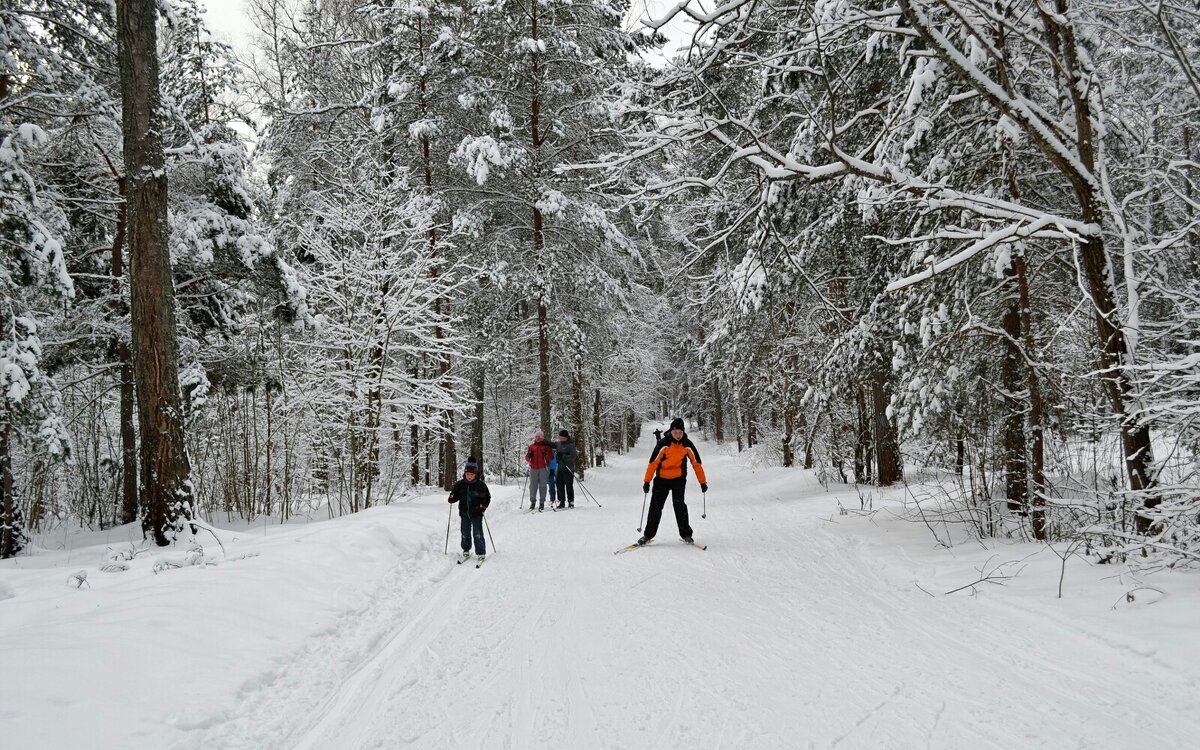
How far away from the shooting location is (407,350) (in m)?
13.9

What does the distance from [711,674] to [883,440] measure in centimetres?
919

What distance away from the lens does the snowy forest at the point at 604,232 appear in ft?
16.6

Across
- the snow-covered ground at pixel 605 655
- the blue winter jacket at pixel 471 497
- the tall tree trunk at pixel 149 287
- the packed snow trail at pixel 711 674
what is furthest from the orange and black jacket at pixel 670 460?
the tall tree trunk at pixel 149 287

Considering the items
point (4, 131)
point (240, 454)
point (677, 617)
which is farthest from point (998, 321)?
point (240, 454)

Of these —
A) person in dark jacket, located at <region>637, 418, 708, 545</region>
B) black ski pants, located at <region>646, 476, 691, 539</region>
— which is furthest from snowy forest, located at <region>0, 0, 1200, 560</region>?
black ski pants, located at <region>646, 476, 691, 539</region>

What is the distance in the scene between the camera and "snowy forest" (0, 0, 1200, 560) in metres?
5.06

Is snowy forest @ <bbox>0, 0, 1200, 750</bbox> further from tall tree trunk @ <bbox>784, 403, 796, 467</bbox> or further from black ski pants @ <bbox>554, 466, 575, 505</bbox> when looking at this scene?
tall tree trunk @ <bbox>784, 403, 796, 467</bbox>

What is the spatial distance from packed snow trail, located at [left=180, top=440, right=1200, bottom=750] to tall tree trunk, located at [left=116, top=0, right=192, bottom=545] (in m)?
2.93

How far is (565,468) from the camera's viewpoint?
1547 centimetres

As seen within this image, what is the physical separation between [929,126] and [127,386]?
13.2m

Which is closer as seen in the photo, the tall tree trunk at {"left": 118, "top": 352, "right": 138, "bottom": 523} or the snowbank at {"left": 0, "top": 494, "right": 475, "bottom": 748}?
the snowbank at {"left": 0, "top": 494, "right": 475, "bottom": 748}

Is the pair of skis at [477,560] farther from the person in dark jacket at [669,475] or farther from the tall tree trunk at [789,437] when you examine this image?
the tall tree trunk at [789,437]

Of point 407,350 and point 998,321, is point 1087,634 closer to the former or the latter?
point 998,321

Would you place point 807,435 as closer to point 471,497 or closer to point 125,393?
point 471,497
